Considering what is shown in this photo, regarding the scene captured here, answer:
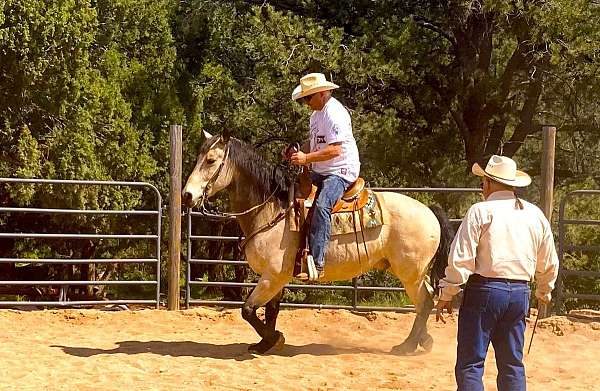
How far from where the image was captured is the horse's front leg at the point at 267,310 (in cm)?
709

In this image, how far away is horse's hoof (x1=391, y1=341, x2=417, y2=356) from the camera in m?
7.53

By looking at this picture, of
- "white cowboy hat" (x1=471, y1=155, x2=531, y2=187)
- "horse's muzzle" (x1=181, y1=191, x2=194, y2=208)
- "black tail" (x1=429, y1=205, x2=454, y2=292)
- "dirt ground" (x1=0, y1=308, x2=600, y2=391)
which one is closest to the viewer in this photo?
"white cowboy hat" (x1=471, y1=155, x2=531, y2=187)

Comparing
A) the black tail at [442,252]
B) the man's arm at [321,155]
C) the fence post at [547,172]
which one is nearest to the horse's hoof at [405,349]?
the black tail at [442,252]

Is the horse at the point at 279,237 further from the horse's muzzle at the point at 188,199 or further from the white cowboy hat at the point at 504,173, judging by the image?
the white cowboy hat at the point at 504,173

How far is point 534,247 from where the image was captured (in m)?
→ 4.51

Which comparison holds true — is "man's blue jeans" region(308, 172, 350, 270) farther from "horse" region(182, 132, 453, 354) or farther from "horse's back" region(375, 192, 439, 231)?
"horse's back" region(375, 192, 439, 231)

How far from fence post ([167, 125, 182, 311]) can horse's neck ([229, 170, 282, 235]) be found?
8.45ft

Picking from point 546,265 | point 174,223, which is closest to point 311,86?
point 546,265

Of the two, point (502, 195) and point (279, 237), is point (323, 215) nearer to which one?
point (279, 237)

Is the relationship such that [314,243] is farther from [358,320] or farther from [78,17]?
[78,17]

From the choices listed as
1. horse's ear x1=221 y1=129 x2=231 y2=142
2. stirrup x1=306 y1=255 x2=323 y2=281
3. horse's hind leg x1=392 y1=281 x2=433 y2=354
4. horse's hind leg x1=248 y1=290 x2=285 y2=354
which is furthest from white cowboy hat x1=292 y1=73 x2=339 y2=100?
horse's hind leg x1=392 y1=281 x2=433 y2=354

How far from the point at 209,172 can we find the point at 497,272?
3.35 metres

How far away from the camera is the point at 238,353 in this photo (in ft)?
24.0

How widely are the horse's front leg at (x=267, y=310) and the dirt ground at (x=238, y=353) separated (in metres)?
0.15
